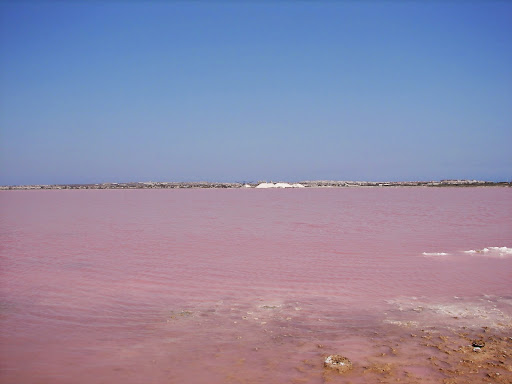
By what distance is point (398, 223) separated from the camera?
14531mm

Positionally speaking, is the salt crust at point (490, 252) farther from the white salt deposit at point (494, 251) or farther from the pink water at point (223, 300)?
the pink water at point (223, 300)

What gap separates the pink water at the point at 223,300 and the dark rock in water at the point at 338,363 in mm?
108

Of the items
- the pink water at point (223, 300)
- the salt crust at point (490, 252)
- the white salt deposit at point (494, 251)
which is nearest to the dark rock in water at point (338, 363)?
the pink water at point (223, 300)

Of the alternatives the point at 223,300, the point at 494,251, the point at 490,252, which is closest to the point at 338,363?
the point at 223,300

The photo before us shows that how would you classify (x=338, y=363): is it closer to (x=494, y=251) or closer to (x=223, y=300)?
(x=223, y=300)

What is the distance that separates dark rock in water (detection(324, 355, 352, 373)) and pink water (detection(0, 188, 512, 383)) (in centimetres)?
11

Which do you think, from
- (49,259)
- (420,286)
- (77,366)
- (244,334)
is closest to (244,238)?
(49,259)

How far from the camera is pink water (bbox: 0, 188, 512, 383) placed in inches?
155

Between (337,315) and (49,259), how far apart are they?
254 inches


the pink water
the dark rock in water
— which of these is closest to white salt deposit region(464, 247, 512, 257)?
the pink water

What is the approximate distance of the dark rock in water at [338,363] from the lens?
3.74 metres

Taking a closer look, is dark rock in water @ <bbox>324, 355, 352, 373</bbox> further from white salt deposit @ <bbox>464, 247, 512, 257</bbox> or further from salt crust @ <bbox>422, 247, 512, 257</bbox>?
white salt deposit @ <bbox>464, 247, 512, 257</bbox>

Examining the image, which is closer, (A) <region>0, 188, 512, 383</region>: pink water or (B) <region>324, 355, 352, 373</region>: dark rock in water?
(B) <region>324, 355, 352, 373</region>: dark rock in water

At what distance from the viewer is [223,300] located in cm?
584
